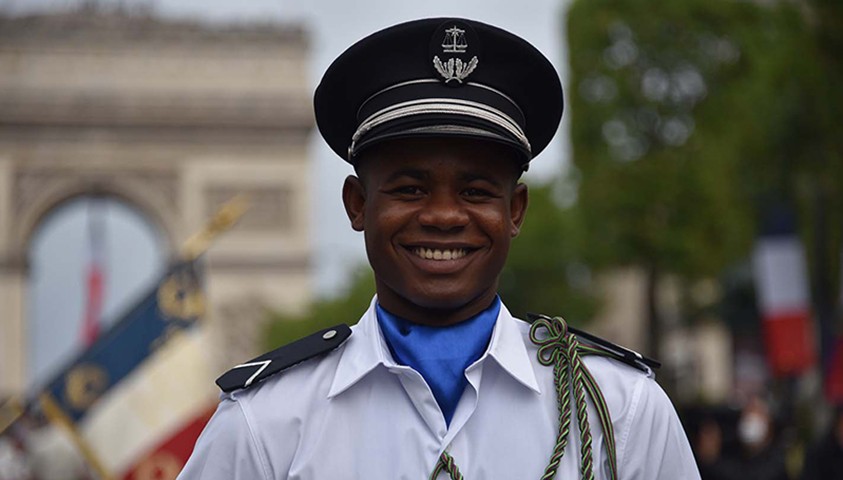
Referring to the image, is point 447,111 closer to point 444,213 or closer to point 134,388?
point 444,213

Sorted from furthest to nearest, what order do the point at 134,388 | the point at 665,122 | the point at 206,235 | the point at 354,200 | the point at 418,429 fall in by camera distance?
the point at 665,122
the point at 206,235
the point at 134,388
the point at 354,200
the point at 418,429

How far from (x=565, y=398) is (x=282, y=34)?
128 feet

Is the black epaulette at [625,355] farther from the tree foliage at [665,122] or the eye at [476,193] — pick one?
the tree foliage at [665,122]

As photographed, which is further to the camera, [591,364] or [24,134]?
[24,134]

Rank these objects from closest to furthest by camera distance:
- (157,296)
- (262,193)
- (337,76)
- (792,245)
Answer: (337,76)
(157,296)
(792,245)
(262,193)

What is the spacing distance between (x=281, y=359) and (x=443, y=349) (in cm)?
23

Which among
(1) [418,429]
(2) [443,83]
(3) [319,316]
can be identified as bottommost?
(3) [319,316]

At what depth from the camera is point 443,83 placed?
8.37 feet

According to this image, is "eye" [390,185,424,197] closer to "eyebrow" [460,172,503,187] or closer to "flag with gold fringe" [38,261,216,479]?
"eyebrow" [460,172,503,187]

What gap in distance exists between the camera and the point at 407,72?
257 cm

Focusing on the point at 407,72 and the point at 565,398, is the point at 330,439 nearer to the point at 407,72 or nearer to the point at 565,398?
the point at 565,398

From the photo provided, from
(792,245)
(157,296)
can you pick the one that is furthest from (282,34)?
(157,296)

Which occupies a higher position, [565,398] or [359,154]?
[359,154]

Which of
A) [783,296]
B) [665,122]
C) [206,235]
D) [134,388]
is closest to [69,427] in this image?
[134,388]
